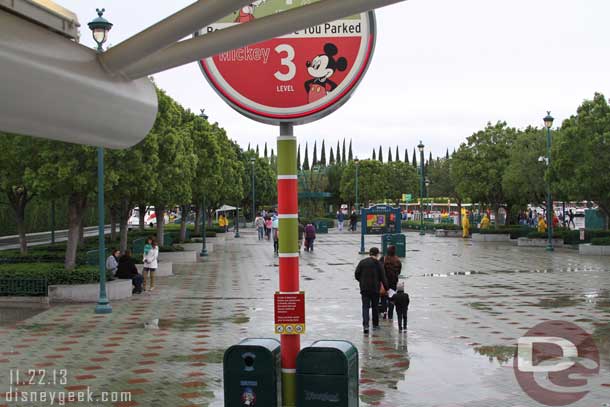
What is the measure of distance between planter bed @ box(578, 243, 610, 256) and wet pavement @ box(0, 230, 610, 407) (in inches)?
244

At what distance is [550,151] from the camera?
3631 centimetres

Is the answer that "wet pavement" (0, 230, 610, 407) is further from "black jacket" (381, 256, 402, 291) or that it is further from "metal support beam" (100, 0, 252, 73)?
"metal support beam" (100, 0, 252, 73)

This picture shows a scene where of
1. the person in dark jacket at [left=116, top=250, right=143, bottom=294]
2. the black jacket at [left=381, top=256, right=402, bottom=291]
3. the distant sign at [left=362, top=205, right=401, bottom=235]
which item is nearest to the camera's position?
the black jacket at [left=381, top=256, right=402, bottom=291]

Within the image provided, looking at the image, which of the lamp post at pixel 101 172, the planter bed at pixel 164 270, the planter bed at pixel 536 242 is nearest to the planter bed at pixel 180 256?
the planter bed at pixel 164 270

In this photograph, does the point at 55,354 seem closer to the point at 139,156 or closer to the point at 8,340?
the point at 8,340

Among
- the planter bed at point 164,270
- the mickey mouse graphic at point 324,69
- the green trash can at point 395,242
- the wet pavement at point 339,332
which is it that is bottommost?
the wet pavement at point 339,332

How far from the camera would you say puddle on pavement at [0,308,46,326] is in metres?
16.3

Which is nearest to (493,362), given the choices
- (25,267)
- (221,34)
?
(221,34)

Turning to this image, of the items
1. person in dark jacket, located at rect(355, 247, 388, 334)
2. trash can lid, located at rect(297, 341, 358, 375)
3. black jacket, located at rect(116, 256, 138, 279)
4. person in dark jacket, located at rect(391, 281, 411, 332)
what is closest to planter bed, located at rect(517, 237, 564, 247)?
black jacket, located at rect(116, 256, 138, 279)

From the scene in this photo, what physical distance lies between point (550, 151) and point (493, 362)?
1062 inches

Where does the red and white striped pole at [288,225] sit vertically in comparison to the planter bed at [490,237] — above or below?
above

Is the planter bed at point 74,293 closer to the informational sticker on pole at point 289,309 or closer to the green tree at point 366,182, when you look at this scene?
the informational sticker on pole at point 289,309

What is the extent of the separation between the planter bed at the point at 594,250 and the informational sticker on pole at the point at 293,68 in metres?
Result: 31.2

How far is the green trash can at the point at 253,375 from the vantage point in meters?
6.43
